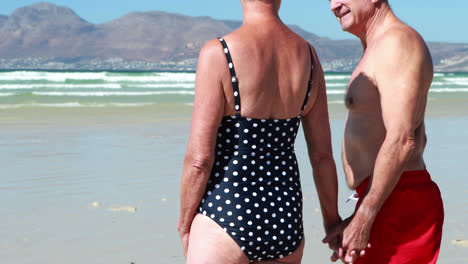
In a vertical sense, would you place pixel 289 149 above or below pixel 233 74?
below

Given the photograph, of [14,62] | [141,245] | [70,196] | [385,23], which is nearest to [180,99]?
[70,196]

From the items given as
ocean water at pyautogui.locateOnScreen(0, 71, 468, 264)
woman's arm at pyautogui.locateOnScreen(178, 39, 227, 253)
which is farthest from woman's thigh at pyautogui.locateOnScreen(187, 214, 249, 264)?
ocean water at pyautogui.locateOnScreen(0, 71, 468, 264)

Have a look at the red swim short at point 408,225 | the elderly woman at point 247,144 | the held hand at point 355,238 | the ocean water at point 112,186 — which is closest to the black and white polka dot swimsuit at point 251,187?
the elderly woman at point 247,144

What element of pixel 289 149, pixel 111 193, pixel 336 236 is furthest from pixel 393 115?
pixel 111 193

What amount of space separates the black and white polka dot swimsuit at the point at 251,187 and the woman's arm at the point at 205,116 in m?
0.06

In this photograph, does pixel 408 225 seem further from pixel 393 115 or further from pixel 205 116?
pixel 205 116

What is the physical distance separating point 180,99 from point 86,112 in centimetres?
603

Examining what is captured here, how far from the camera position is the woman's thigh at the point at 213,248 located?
214 centimetres

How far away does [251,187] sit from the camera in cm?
218

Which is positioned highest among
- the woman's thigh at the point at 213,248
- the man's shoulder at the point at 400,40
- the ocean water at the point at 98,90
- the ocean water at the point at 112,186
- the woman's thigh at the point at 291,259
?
the man's shoulder at the point at 400,40

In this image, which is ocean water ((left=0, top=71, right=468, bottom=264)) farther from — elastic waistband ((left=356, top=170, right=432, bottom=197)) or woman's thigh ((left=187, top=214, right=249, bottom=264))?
woman's thigh ((left=187, top=214, right=249, bottom=264))

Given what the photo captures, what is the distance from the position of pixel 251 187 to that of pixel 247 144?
0.15m

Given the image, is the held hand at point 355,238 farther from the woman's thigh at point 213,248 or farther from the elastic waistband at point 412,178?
the woman's thigh at point 213,248

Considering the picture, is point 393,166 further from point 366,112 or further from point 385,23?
point 385,23
